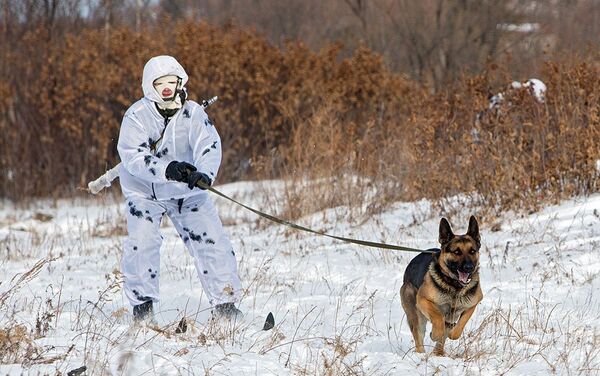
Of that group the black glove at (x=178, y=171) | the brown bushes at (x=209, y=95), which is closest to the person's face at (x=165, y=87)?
the black glove at (x=178, y=171)

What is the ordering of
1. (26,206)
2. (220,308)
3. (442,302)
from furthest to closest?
(26,206) < (220,308) < (442,302)

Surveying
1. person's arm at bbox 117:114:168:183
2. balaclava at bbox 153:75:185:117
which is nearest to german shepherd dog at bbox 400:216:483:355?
person's arm at bbox 117:114:168:183

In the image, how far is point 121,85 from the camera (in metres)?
14.8

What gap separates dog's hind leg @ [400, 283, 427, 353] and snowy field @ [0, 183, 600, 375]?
9cm

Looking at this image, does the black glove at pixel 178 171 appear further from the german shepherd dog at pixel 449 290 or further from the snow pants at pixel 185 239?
the german shepherd dog at pixel 449 290

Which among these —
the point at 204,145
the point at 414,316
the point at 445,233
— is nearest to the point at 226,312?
the point at 204,145

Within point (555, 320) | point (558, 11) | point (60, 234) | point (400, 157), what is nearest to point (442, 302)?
point (555, 320)

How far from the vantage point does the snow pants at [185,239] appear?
17.1ft

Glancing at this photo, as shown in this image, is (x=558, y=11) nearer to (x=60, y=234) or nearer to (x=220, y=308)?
(x=60, y=234)

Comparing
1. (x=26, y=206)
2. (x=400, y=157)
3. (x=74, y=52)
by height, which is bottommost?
(x=26, y=206)

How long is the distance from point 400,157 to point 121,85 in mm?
6287

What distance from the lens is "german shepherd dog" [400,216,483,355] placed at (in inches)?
183

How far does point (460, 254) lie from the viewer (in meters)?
4.69

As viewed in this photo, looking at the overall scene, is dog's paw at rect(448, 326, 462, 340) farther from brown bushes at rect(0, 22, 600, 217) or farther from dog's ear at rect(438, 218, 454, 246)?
brown bushes at rect(0, 22, 600, 217)
